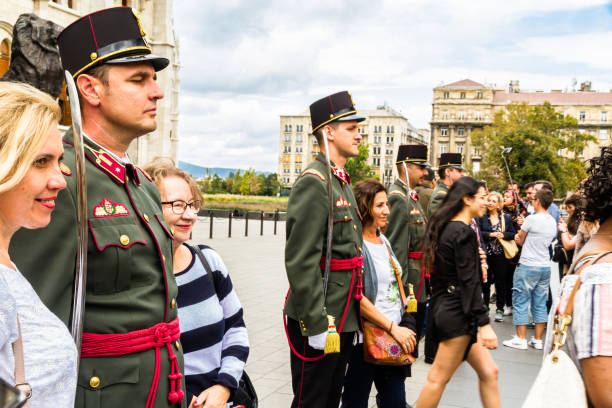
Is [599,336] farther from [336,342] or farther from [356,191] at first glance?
[356,191]

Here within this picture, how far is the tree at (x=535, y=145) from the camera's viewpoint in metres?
52.1

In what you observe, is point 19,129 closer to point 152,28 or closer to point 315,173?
point 315,173

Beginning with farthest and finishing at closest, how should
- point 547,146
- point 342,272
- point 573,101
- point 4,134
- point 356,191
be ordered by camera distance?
point 573,101, point 547,146, point 356,191, point 342,272, point 4,134

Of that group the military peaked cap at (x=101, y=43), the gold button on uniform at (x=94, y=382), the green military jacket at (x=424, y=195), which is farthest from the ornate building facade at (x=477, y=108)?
Answer: the gold button on uniform at (x=94, y=382)

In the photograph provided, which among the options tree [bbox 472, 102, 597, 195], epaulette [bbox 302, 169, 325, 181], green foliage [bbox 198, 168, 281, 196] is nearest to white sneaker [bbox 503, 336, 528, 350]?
epaulette [bbox 302, 169, 325, 181]

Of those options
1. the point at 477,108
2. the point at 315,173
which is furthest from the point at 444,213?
the point at 477,108

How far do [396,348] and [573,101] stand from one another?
104 meters

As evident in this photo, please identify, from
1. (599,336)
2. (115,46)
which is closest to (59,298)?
(115,46)

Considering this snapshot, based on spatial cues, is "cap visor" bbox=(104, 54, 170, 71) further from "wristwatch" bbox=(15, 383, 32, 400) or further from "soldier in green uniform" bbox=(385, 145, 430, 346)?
"soldier in green uniform" bbox=(385, 145, 430, 346)

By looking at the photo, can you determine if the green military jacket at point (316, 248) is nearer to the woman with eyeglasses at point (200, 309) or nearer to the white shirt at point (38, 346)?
the woman with eyeglasses at point (200, 309)

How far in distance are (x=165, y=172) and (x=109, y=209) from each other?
2.73 feet

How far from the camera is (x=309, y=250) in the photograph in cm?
353

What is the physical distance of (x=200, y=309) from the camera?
8.76 ft

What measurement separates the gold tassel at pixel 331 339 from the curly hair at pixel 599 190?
180cm
